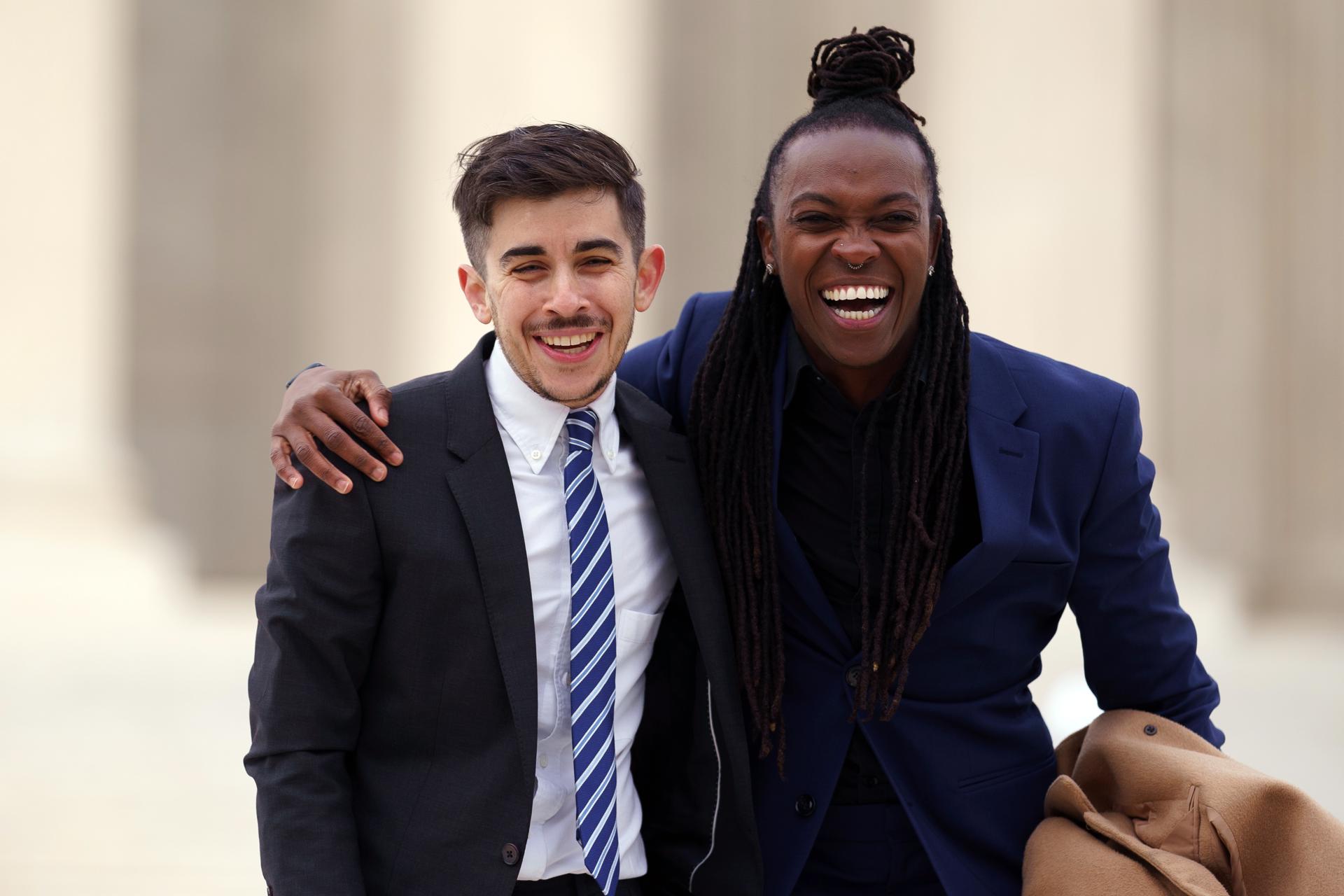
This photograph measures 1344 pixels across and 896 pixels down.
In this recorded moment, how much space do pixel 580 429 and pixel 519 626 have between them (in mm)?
401

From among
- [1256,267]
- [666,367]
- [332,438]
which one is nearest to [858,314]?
[666,367]

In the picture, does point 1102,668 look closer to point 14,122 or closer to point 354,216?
point 354,216

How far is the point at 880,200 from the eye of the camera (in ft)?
8.30

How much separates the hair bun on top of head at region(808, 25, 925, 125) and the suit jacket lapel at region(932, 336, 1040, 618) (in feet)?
1.83

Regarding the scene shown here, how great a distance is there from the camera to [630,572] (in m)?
2.35

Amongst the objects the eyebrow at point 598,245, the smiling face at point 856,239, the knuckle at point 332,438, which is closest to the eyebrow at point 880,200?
the smiling face at point 856,239

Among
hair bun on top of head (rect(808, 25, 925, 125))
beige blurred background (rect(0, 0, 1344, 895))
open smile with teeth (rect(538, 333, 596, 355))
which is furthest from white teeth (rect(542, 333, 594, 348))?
beige blurred background (rect(0, 0, 1344, 895))

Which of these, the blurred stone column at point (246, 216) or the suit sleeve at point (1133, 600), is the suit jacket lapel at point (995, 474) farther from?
the blurred stone column at point (246, 216)

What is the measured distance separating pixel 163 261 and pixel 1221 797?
248 inches

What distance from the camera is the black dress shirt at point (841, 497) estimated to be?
251cm

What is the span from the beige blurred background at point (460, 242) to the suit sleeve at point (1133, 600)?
159 inches

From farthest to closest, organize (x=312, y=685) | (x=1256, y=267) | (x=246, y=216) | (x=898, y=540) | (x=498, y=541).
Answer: (x=246, y=216), (x=1256, y=267), (x=898, y=540), (x=498, y=541), (x=312, y=685)

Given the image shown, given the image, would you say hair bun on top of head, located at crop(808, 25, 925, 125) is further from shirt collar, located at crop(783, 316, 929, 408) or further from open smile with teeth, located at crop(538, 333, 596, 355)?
open smile with teeth, located at crop(538, 333, 596, 355)

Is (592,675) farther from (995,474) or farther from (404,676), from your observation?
(995,474)
